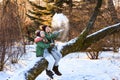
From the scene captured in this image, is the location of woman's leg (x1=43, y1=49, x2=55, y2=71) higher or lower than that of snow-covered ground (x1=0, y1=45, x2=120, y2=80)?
higher

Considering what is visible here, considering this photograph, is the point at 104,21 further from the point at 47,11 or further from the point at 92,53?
the point at 47,11

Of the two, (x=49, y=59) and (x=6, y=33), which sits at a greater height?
(x=49, y=59)

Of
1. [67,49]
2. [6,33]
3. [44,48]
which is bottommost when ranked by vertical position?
[6,33]

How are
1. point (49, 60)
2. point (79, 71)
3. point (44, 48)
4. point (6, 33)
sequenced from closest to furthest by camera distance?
1. point (49, 60)
2. point (44, 48)
3. point (79, 71)
4. point (6, 33)

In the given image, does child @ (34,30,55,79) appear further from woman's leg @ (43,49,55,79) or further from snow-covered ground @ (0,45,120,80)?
snow-covered ground @ (0,45,120,80)

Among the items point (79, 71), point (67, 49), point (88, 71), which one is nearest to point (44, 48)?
point (67, 49)

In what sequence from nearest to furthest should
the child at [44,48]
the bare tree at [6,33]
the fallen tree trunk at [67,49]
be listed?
1. the fallen tree trunk at [67,49]
2. the child at [44,48]
3. the bare tree at [6,33]

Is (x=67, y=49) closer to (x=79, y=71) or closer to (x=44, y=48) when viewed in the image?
(x=44, y=48)

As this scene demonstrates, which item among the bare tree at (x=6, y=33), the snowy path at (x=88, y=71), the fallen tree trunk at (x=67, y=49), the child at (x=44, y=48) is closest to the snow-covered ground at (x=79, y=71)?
the snowy path at (x=88, y=71)

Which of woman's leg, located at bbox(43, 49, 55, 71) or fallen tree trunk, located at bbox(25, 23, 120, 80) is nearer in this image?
fallen tree trunk, located at bbox(25, 23, 120, 80)

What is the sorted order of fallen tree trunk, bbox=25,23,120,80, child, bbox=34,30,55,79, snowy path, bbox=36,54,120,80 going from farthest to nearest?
snowy path, bbox=36,54,120,80 < child, bbox=34,30,55,79 < fallen tree trunk, bbox=25,23,120,80

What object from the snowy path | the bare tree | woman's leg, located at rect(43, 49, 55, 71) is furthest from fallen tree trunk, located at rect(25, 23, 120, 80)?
the bare tree

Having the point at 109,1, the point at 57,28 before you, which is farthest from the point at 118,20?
the point at 57,28

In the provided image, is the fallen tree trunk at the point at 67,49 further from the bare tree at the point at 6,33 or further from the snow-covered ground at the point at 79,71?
the bare tree at the point at 6,33
